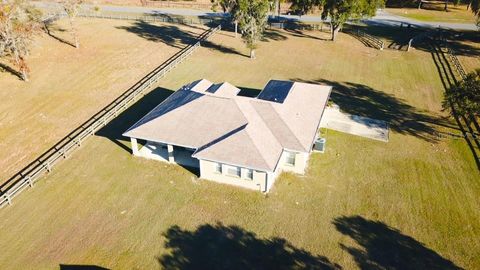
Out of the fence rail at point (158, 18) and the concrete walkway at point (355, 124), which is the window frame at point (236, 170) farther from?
the fence rail at point (158, 18)

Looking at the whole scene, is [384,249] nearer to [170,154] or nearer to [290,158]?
[290,158]

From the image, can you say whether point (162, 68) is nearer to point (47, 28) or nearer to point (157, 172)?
point (157, 172)

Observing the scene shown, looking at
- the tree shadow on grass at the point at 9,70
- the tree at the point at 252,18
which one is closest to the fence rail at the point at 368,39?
the tree at the point at 252,18

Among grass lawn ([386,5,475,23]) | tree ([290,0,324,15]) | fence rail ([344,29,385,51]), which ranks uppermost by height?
tree ([290,0,324,15])

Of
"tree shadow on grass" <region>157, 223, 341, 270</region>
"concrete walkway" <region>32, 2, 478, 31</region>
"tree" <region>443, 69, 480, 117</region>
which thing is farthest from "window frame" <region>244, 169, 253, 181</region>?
"concrete walkway" <region>32, 2, 478, 31</region>

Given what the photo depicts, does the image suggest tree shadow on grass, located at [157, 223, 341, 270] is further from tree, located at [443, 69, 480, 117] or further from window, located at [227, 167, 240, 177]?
tree, located at [443, 69, 480, 117]
